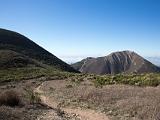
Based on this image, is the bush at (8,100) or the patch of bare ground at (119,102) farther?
the bush at (8,100)

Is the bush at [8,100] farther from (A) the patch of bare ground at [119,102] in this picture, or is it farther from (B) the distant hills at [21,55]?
(B) the distant hills at [21,55]

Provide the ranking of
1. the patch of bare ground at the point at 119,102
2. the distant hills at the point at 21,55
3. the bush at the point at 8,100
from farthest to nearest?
the distant hills at the point at 21,55 → the bush at the point at 8,100 → the patch of bare ground at the point at 119,102

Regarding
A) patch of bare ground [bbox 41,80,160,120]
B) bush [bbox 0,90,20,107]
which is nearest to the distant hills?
patch of bare ground [bbox 41,80,160,120]

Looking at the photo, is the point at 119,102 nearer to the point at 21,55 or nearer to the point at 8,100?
the point at 8,100

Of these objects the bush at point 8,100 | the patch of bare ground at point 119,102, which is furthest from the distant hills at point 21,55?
the bush at point 8,100

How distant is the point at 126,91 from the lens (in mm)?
29016

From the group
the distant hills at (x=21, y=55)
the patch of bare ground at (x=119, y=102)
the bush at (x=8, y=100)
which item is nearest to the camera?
the patch of bare ground at (x=119, y=102)

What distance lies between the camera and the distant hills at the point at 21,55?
85750mm

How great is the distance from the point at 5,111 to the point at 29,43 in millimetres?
119325

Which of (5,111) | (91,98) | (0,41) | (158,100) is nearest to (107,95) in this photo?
(91,98)

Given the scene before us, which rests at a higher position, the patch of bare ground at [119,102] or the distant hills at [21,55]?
the distant hills at [21,55]

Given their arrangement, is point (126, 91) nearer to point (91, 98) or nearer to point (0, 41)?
point (91, 98)

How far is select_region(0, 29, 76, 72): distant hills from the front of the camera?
85.8 meters

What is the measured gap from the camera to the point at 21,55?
9681 cm
